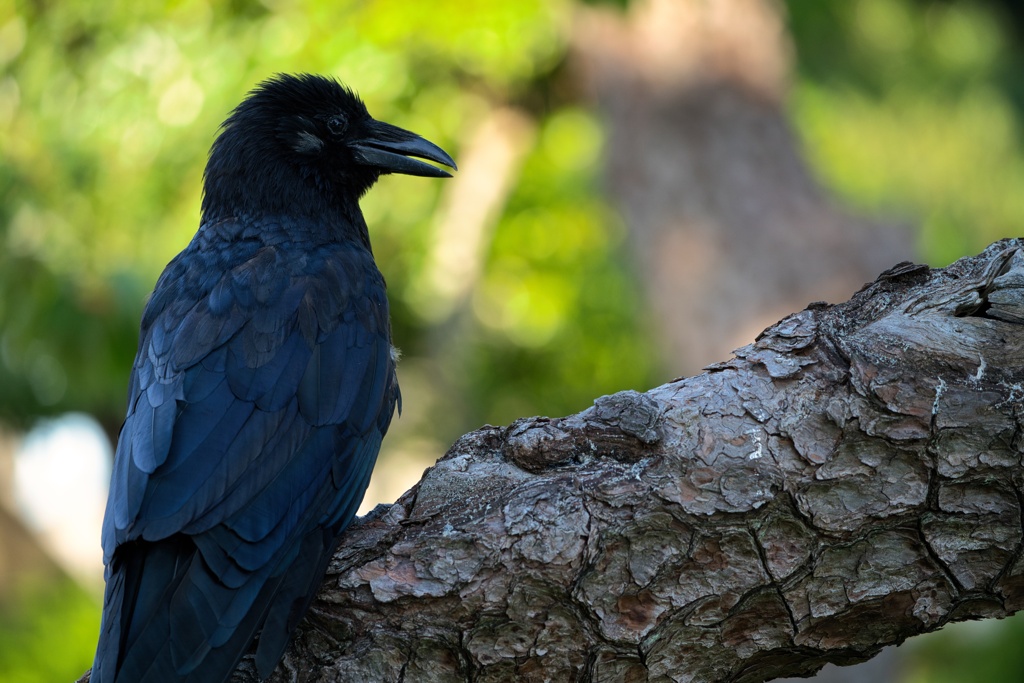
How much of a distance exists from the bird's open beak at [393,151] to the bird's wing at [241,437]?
512mm

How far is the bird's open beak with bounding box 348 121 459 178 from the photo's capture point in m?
4.27

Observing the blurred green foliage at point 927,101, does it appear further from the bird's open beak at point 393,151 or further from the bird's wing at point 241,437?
the bird's wing at point 241,437

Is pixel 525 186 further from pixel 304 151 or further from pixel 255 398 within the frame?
pixel 255 398

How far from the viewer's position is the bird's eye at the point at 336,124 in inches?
170

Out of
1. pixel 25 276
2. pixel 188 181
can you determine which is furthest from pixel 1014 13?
pixel 25 276

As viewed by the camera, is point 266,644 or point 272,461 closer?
point 266,644

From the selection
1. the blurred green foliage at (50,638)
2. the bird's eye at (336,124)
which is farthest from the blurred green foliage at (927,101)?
the blurred green foliage at (50,638)

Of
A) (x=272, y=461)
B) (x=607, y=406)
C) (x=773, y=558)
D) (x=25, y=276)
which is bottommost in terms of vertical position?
(x=773, y=558)

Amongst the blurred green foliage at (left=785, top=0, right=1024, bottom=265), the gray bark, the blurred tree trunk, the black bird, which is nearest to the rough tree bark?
the gray bark

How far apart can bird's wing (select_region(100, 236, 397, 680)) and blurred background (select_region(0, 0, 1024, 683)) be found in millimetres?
5124

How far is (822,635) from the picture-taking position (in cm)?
265

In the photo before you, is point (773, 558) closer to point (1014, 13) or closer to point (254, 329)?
point (254, 329)

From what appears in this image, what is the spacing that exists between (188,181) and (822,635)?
9737mm

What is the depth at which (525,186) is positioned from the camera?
1546 cm
